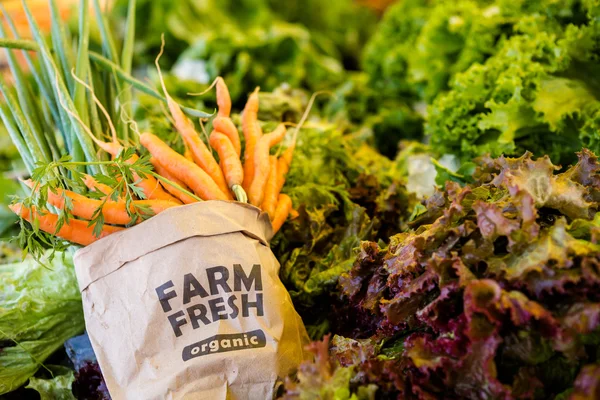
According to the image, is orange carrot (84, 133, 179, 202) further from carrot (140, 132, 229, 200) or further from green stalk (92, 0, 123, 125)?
green stalk (92, 0, 123, 125)

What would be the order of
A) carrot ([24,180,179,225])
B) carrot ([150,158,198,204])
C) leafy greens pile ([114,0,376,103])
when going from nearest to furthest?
carrot ([24,180,179,225]) → carrot ([150,158,198,204]) → leafy greens pile ([114,0,376,103])

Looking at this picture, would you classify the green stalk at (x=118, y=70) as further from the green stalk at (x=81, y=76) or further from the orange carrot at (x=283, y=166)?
the orange carrot at (x=283, y=166)

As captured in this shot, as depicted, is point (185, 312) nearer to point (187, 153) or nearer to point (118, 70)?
point (187, 153)

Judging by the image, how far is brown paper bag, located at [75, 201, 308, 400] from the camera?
1.18 metres

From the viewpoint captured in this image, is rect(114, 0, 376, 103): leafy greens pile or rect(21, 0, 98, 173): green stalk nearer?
rect(21, 0, 98, 173): green stalk

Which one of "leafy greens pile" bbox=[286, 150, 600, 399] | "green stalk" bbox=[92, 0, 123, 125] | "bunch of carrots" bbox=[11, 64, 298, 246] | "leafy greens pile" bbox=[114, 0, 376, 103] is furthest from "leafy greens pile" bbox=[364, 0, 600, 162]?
"green stalk" bbox=[92, 0, 123, 125]

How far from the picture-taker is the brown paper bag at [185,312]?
118 cm

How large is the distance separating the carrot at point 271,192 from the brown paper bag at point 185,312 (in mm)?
225

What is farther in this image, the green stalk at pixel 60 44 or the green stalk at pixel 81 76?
the green stalk at pixel 60 44

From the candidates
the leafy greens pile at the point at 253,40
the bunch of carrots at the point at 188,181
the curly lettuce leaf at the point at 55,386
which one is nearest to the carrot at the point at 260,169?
the bunch of carrots at the point at 188,181

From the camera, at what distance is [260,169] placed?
5.09ft

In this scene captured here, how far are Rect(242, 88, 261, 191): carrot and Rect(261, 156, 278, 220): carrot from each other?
0.20 ft

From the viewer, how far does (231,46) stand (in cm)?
284

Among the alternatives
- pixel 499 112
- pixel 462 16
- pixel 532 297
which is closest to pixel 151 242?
pixel 532 297
